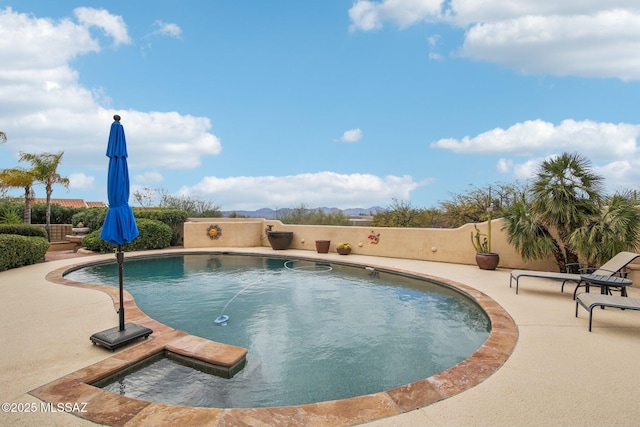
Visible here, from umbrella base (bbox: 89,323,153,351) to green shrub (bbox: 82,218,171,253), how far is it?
9.94 m

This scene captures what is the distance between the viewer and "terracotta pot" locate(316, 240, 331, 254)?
496 inches

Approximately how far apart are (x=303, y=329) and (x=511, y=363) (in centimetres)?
262

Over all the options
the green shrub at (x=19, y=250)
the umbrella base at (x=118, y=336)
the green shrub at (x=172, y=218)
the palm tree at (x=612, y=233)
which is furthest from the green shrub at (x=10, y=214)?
the palm tree at (x=612, y=233)

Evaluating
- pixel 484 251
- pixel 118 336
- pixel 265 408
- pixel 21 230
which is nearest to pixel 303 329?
pixel 265 408

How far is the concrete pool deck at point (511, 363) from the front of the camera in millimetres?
2525

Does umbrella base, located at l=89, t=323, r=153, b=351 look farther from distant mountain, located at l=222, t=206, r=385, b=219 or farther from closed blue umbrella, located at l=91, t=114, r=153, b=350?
distant mountain, located at l=222, t=206, r=385, b=219

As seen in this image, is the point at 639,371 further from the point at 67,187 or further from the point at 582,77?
the point at 67,187

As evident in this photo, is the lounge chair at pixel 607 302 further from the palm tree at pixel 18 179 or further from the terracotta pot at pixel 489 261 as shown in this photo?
the palm tree at pixel 18 179

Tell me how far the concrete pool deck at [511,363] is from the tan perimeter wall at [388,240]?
3.27 meters

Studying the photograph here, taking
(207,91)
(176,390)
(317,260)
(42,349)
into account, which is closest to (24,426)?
(176,390)

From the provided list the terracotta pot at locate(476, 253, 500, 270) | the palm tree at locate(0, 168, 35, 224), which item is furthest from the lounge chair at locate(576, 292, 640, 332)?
the palm tree at locate(0, 168, 35, 224)

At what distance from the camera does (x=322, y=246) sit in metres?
12.6

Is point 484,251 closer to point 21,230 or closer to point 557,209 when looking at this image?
point 557,209

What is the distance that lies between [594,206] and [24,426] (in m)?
9.67
